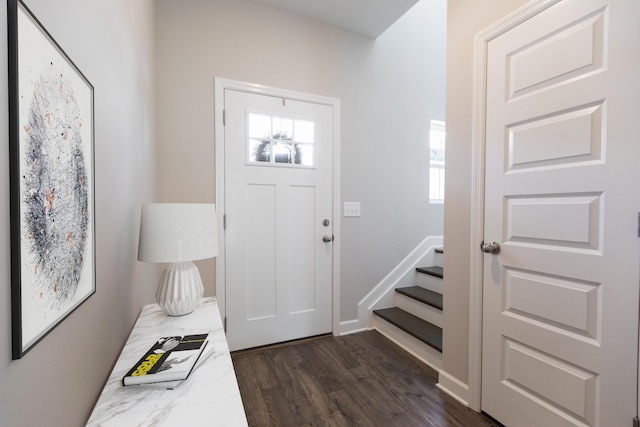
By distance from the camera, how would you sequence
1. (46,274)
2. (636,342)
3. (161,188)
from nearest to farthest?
(46,274)
(636,342)
(161,188)

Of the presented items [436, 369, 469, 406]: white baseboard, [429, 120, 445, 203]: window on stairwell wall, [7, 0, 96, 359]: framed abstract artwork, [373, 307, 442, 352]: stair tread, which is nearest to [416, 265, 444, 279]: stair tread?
[373, 307, 442, 352]: stair tread

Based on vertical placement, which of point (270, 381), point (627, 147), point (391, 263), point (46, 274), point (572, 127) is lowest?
point (270, 381)

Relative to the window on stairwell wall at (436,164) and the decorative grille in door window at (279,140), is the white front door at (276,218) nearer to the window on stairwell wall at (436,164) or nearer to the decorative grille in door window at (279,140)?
the decorative grille in door window at (279,140)

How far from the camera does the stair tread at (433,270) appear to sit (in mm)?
2599

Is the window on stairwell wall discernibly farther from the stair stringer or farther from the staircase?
the staircase

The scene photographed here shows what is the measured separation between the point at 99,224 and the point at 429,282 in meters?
2.62

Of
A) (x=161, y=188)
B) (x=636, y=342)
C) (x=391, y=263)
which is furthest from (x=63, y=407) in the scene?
(x=391, y=263)

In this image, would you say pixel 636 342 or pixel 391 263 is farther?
pixel 391 263

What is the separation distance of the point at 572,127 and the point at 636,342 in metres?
0.86

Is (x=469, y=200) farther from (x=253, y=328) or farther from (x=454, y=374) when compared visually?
(x=253, y=328)

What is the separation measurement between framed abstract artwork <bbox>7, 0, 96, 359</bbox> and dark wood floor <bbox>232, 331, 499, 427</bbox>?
138cm

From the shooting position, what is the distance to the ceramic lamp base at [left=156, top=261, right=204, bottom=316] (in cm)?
122

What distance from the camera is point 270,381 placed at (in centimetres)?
188

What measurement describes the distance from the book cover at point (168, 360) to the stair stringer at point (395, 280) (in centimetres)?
189
